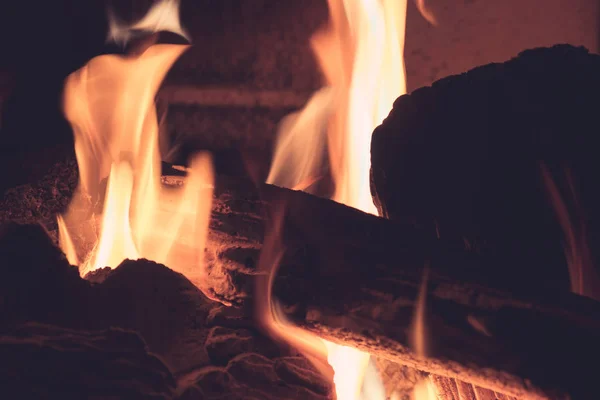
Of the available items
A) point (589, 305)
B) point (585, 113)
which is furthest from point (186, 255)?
point (585, 113)

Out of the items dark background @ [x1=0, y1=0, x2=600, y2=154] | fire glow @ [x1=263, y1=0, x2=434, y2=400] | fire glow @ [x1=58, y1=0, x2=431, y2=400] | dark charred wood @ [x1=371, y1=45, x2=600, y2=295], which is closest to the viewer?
dark charred wood @ [x1=371, y1=45, x2=600, y2=295]

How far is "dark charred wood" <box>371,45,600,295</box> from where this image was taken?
6.06ft

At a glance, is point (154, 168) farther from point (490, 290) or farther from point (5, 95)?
point (5, 95)

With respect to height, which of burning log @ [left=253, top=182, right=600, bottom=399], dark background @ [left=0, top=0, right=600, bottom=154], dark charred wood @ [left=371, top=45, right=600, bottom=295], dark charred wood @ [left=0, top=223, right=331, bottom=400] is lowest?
dark charred wood @ [left=0, top=223, right=331, bottom=400]

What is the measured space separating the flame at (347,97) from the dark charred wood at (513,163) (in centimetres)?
102

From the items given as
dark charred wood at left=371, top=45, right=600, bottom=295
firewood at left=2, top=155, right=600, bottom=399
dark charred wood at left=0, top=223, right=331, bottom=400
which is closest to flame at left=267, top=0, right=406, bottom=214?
→ dark charred wood at left=371, top=45, right=600, bottom=295

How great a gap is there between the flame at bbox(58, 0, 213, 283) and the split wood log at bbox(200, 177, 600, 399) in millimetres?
208

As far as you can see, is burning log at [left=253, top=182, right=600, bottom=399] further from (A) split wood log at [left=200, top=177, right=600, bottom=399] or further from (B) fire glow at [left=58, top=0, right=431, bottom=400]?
(B) fire glow at [left=58, top=0, right=431, bottom=400]

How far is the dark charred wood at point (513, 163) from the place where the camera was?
1.85 m

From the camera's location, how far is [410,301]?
1.54 metres

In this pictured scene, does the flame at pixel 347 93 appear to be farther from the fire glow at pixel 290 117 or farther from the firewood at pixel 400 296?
the firewood at pixel 400 296

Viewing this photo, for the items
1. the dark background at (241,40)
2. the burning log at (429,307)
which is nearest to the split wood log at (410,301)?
the burning log at (429,307)

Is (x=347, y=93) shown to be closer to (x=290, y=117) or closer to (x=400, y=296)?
(x=290, y=117)

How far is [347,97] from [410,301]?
1992mm
